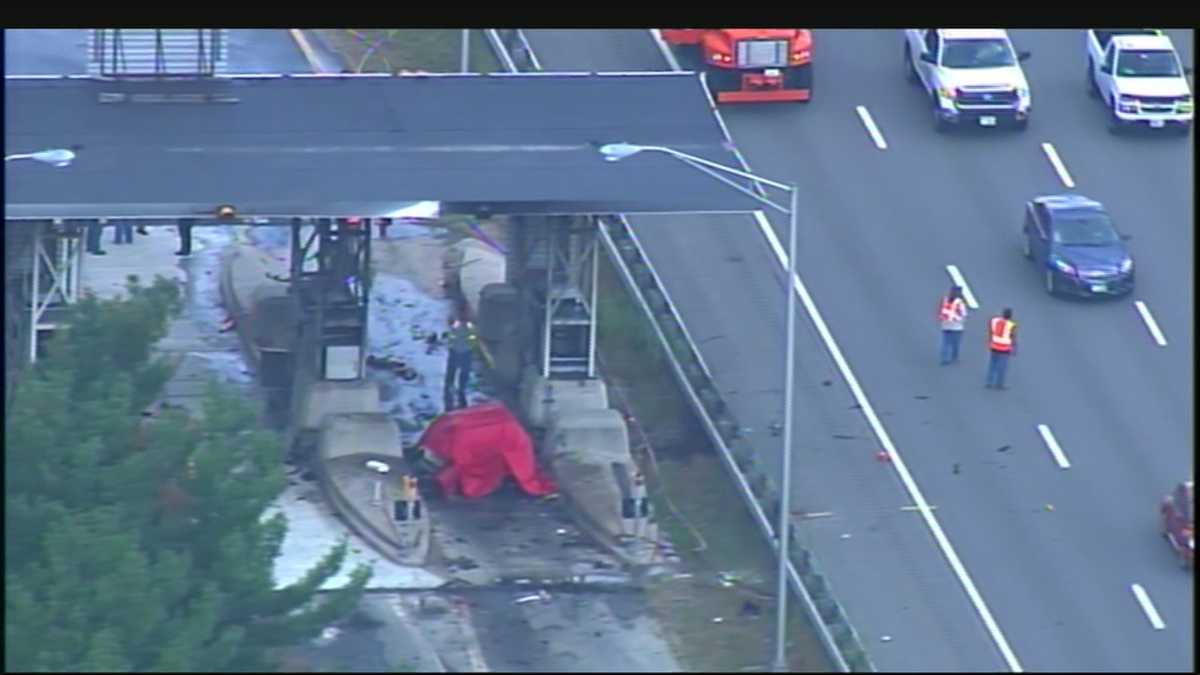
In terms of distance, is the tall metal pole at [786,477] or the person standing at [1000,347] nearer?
the tall metal pole at [786,477]

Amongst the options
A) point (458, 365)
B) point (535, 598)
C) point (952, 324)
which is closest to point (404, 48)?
point (458, 365)

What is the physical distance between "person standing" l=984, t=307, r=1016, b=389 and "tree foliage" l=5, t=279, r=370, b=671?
12.2m

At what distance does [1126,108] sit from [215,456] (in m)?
23.7

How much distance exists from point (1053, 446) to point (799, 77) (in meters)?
13.0

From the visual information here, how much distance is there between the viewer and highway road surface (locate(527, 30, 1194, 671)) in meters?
47.9

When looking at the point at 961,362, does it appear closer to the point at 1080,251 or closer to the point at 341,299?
the point at 1080,251

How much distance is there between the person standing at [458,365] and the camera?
177 feet

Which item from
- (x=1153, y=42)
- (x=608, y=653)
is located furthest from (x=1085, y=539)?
(x=1153, y=42)

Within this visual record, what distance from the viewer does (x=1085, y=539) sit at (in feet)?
164

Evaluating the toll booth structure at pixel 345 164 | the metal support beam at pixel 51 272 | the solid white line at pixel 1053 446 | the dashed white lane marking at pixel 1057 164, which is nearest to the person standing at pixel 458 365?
the toll booth structure at pixel 345 164

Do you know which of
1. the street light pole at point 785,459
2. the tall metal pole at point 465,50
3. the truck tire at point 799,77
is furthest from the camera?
the tall metal pole at point 465,50

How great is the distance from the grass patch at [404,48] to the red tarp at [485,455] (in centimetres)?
1649

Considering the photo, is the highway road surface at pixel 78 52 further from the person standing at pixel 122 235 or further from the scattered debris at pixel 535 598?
the scattered debris at pixel 535 598

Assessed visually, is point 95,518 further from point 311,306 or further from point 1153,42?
point 1153,42
